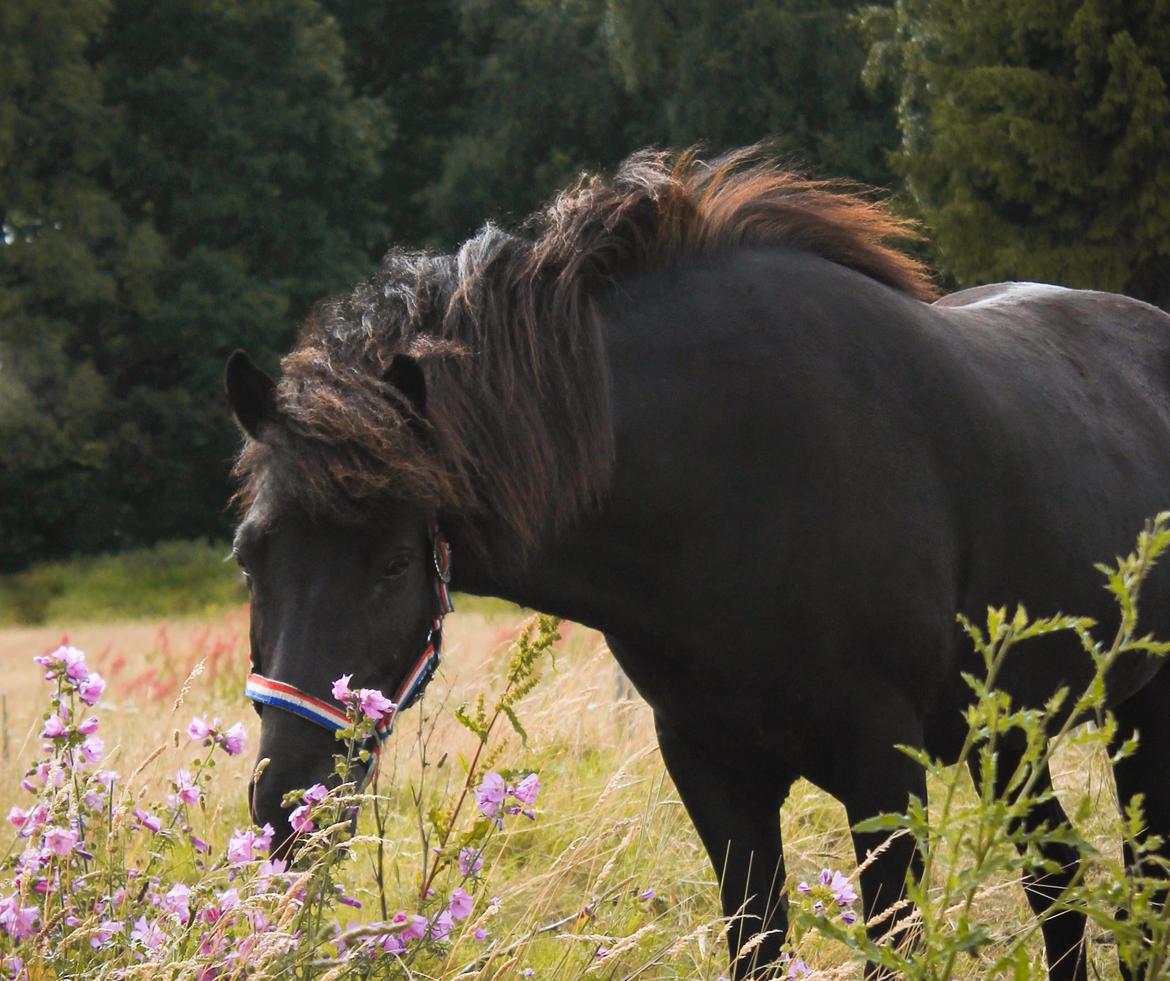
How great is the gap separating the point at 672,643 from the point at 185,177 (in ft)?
93.3

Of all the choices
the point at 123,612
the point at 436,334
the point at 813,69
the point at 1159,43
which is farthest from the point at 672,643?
the point at 813,69

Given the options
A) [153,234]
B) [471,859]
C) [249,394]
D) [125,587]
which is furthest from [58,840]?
[153,234]

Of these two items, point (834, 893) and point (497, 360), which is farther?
point (497, 360)

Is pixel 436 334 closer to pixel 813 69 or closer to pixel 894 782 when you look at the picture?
pixel 894 782

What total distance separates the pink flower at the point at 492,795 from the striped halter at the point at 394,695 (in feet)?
0.62

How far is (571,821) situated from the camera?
5156 mm

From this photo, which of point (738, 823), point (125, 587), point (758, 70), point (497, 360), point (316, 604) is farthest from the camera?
point (758, 70)

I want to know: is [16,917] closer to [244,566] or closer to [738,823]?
[244,566]

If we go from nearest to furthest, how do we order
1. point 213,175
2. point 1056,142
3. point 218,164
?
1. point 1056,142
2. point 213,175
3. point 218,164

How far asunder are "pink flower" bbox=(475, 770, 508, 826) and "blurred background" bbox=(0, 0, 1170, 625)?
19.4 meters

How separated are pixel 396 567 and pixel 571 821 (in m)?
2.69

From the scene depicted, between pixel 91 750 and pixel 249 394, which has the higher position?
pixel 249 394

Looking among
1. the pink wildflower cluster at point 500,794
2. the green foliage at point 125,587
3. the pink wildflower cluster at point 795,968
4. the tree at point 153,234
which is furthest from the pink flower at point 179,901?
the tree at point 153,234

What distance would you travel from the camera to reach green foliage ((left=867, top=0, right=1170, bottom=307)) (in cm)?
959
